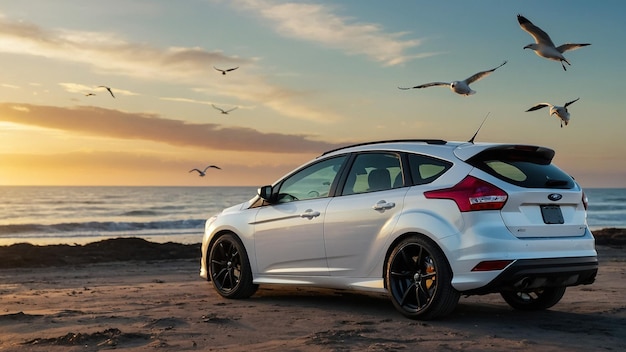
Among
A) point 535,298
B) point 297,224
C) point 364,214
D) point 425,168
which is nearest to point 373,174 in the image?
point 364,214

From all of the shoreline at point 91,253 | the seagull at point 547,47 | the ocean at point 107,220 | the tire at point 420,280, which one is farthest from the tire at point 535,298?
the ocean at point 107,220

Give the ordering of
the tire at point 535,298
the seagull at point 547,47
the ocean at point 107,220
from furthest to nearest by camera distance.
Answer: the ocean at point 107,220, the seagull at point 547,47, the tire at point 535,298

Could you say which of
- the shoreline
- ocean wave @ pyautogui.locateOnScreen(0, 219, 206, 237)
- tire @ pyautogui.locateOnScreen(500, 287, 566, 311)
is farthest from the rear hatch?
ocean wave @ pyautogui.locateOnScreen(0, 219, 206, 237)

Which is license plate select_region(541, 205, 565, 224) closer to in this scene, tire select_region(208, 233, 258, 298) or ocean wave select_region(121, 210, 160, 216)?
tire select_region(208, 233, 258, 298)

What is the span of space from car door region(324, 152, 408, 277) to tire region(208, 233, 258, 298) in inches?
52.6

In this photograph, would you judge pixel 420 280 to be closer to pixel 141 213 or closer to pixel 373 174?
pixel 373 174

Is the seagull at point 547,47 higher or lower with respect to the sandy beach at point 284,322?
higher

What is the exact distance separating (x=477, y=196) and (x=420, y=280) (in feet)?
3.19

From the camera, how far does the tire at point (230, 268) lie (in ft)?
28.8

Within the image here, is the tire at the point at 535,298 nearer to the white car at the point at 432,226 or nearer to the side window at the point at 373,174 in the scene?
the white car at the point at 432,226

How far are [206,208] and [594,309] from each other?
55768 millimetres

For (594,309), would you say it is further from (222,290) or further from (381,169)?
(222,290)

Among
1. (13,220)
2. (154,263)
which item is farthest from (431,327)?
(13,220)

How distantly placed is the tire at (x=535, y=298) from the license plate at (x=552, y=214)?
1.26m
